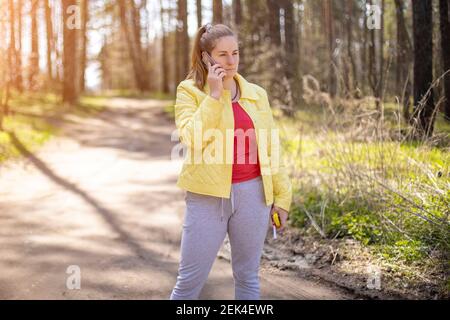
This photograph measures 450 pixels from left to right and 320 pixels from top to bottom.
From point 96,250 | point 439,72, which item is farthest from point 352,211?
point 96,250

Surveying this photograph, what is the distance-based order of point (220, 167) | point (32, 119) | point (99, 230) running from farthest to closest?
point (32, 119) → point (99, 230) → point (220, 167)

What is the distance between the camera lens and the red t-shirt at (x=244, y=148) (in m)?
2.88

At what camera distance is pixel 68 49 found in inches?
798

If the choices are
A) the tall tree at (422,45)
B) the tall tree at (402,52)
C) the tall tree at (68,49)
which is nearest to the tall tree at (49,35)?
the tall tree at (68,49)

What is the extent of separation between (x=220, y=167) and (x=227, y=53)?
568mm

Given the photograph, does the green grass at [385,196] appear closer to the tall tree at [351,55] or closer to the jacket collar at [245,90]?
the tall tree at [351,55]

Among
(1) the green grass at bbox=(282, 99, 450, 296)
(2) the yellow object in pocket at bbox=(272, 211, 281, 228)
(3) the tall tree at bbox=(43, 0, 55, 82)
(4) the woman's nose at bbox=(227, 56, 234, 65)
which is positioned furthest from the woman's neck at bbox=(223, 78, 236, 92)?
(3) the tall tree at bbox=(43, 0, 55, 82)

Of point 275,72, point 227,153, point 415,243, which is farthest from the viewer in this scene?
point 275,72

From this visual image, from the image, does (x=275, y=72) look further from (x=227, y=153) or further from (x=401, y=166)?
(x=227, y=153)

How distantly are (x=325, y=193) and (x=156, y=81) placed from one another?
171 ft

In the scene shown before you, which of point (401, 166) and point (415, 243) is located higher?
point (401, 166)

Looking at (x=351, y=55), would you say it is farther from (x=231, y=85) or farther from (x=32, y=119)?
(x=32, y=119)

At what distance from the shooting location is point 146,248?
18.2ft

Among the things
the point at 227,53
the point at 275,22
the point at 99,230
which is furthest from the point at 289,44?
the point at 227,53
